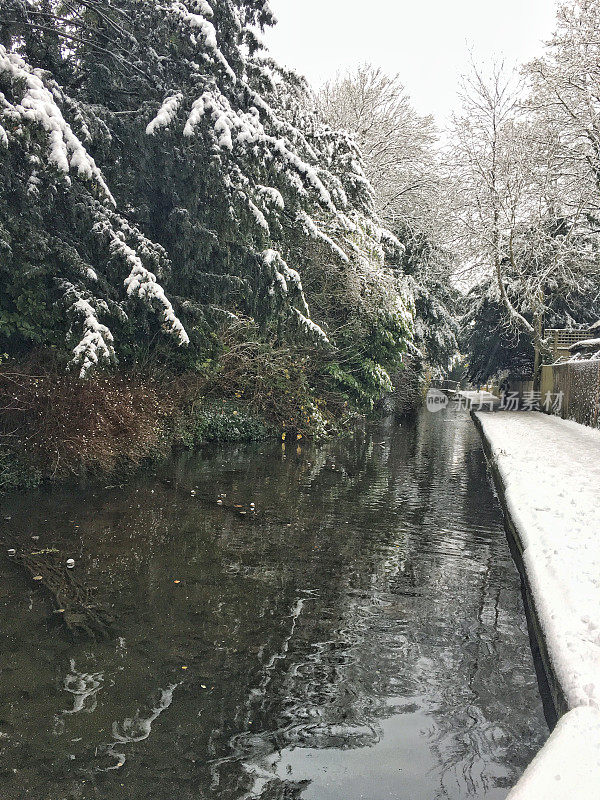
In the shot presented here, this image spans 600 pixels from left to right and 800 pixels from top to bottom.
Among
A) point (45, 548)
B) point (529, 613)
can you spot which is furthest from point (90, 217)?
point (529, 613)

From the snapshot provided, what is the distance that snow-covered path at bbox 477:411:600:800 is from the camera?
271 cm

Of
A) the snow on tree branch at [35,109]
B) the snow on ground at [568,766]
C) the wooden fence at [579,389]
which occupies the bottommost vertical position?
the snow on ground at [568,766]

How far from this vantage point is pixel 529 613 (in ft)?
16.7

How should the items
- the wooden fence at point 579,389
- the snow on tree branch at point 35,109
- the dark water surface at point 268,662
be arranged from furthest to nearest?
the wooden fence at point 579,389 → the snow on tree branch at point 35,109 → the dark water surface at point 268,662

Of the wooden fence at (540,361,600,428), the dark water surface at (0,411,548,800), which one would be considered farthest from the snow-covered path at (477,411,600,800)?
the wooden fence at (540,361,600,428)

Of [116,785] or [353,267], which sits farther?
[353,267]

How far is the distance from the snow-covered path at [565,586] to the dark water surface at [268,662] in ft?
1.32

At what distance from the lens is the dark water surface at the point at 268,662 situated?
10.5ft

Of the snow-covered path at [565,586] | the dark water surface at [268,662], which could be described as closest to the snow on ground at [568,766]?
the snow-covered path at [565,586]

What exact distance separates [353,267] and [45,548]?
1281 cm

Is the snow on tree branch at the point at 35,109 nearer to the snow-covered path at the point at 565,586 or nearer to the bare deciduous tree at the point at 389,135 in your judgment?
the snow-covered path at the point at 565,586

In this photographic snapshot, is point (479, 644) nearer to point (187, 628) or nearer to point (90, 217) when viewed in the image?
point (187, 628)

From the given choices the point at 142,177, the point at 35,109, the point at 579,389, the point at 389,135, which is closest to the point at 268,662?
the point at 35,109

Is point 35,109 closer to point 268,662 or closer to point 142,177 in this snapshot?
point 142,177
